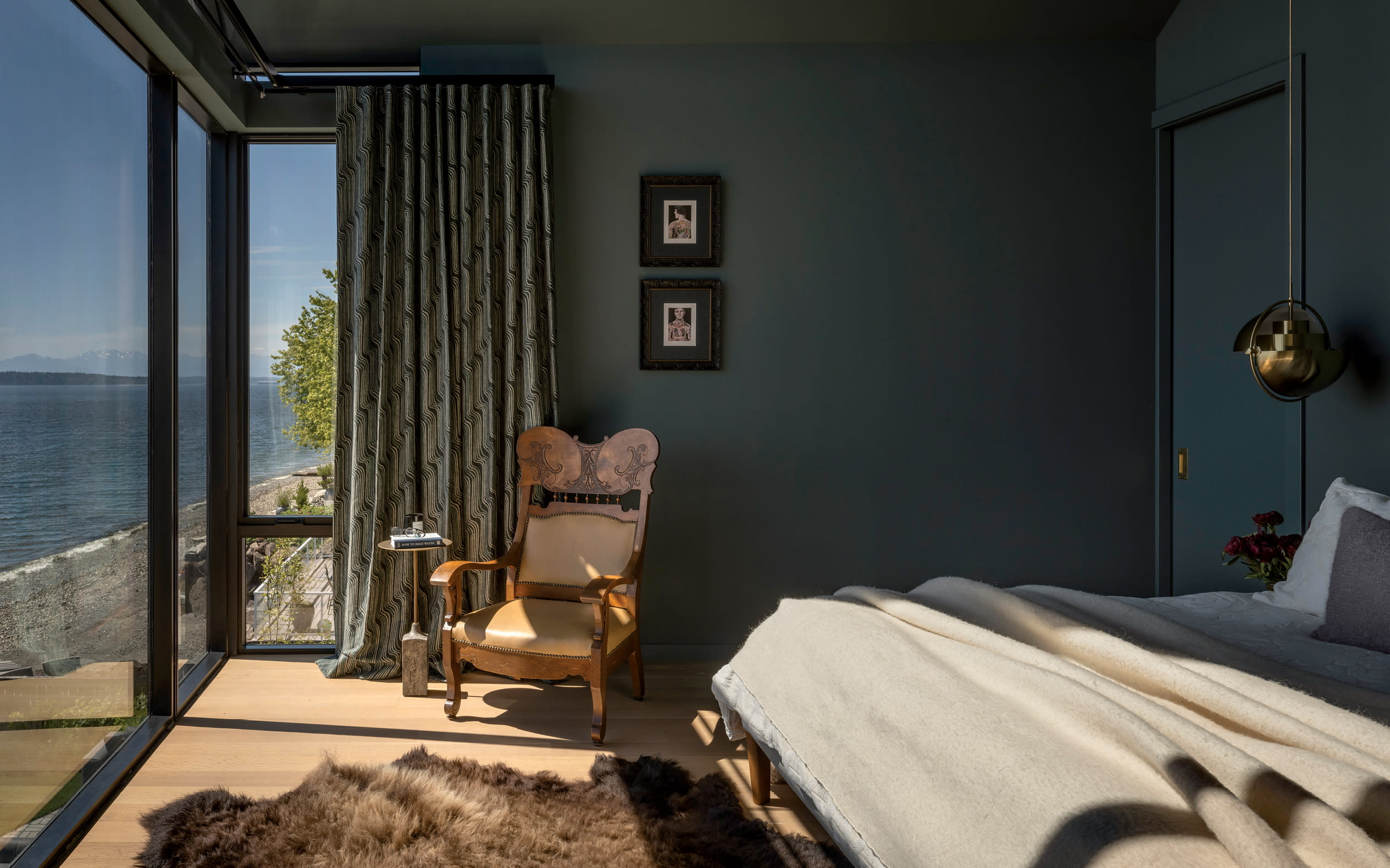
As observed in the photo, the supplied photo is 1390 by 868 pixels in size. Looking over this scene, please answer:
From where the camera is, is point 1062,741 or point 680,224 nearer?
point 1062,741

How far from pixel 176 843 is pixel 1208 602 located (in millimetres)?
3135

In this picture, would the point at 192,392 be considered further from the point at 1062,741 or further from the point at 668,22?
the point at 1062,741

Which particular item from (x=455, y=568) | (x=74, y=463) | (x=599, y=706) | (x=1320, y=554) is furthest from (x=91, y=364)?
(x=1320, y=554)

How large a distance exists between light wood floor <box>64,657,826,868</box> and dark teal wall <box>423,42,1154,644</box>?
63 cm

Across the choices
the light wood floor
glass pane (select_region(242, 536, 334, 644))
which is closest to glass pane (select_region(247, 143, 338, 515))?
glass pane (select_region(242, 536, 334, 644))

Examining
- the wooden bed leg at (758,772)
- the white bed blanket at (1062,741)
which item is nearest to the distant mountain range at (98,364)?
the white bed blanket at (1062,741)

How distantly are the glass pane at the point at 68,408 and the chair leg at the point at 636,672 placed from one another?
1.84 meters

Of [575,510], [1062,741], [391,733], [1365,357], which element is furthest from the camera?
[575,510]

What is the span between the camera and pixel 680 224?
3477 millimetres

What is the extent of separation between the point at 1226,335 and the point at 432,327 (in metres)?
3.63

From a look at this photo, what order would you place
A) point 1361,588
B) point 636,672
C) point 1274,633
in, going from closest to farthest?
point 1361,588, point 1274,633, point 636,672

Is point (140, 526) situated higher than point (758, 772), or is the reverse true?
point (140, 526)

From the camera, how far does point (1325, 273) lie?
2631 mm

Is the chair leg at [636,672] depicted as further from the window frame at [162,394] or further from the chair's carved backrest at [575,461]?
the window frame at [162,394]
